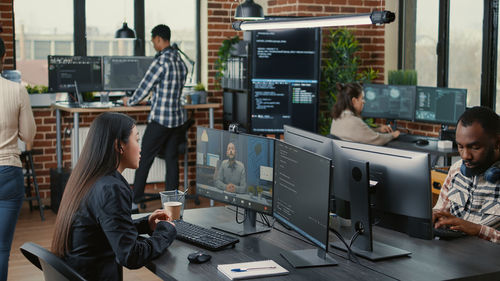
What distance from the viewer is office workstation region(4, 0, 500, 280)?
2.57m

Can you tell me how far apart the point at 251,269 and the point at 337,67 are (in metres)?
4.22

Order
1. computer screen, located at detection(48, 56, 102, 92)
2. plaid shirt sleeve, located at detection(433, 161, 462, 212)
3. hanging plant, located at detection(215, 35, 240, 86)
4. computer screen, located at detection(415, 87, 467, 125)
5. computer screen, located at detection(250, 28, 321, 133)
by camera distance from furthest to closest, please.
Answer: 1. hanging plant, located at detection(215, 35, 240, 86)
2. computer screen, located at detection(48, 56, 102, 92)
3. computer screen, located at detection(250, 28, 321, 133)
4. computer screen, located at detection(415, 87, 467, 125)
5. plaid shirt sleeve, located at detection(433, 161, 462, 212)

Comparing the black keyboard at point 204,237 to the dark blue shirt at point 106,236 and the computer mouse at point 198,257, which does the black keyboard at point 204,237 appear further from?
the dark blue shirt at point 106,236

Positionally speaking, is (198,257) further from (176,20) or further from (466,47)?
(176,20)

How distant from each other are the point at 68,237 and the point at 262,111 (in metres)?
3.93

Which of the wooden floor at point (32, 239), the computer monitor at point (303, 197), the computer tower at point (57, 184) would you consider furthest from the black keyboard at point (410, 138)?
the computer monitor at point (303, 197)

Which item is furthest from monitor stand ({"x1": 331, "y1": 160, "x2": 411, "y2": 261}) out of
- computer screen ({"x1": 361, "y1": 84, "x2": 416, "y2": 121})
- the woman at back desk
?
computer screen ({"x1": 361, "y1": 84, "x2": 416, "y2": 121})

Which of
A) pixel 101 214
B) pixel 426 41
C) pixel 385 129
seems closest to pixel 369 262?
→ pixel 101 214

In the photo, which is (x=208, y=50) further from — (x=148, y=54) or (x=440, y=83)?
(x=440, y=83)

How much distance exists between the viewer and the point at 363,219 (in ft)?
8.84

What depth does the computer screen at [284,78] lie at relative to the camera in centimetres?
610

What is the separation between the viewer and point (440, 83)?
20.5 ft

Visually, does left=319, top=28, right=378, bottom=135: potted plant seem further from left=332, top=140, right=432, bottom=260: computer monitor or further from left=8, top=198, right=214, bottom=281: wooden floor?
left=332, top=140, right=432, bottom=260: computer monitor

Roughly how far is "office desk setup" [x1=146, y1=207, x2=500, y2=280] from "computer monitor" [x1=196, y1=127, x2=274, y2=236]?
146mm
